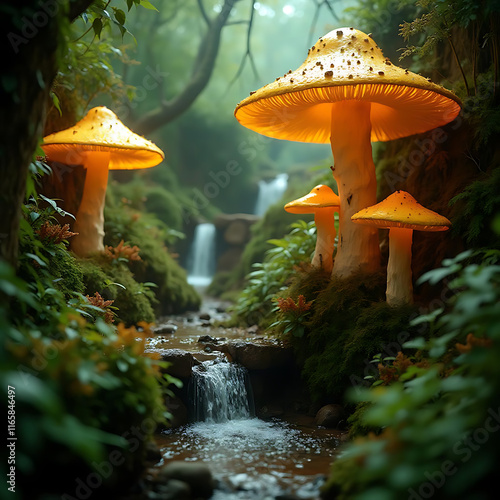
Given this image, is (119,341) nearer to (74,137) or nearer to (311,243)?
(74,137)

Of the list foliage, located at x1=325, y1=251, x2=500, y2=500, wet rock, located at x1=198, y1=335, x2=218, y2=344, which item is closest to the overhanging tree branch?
wet rock, located at x1=198, y1=335, x2=218, y2=344

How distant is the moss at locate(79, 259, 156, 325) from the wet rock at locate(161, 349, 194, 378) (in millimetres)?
1453

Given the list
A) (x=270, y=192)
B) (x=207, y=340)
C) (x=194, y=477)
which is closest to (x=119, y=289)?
(x=207, y=340)

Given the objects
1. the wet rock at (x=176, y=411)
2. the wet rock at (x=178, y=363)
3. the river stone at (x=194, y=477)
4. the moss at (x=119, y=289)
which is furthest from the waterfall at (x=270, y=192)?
the river stone at (x=194, y=477)

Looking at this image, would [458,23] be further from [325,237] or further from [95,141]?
[95,141]

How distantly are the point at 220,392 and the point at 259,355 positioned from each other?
1.74 feet

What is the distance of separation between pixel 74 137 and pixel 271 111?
2228 millimetres

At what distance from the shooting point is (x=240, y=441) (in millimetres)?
3564

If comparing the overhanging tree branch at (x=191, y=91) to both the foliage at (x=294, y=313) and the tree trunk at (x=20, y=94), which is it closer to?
the foliage at (x=294, y=313)

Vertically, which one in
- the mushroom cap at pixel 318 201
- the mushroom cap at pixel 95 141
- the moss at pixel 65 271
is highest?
the mushroom cap at pixel 95 141

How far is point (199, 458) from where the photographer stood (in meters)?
3.18

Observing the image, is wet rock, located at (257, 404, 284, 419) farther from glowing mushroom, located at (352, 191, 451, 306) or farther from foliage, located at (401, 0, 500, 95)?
foliage, located at (401, 0, 500, 95)

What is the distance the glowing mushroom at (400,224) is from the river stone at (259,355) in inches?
47.3

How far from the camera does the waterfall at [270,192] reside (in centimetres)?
1555
